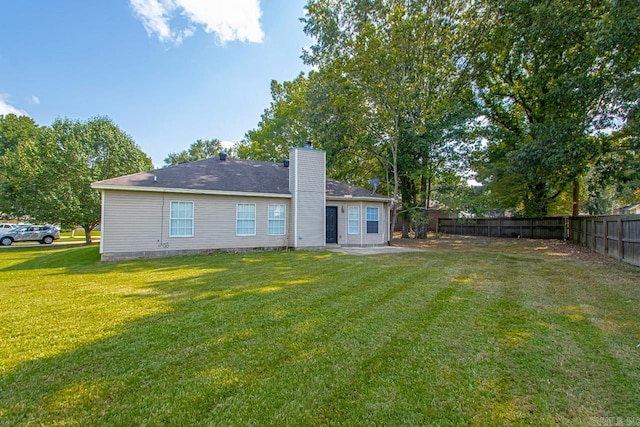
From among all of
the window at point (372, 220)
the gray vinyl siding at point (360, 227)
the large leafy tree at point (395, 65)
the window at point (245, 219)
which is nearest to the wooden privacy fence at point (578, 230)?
the window at point (372, 220)

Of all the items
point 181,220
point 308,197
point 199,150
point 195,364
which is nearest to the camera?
point 195,364

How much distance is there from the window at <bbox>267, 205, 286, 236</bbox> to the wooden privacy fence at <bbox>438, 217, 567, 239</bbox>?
31.4 ft

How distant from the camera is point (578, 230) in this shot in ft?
50.8

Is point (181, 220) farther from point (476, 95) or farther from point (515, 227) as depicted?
point (515, 227)

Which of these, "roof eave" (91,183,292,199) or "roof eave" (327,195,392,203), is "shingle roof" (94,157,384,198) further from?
"roof eave" (327,195,392,203)

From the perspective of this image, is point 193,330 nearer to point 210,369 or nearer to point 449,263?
point 210,369

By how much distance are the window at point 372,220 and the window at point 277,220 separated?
4193 millimetres

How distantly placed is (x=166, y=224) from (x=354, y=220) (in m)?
7.97

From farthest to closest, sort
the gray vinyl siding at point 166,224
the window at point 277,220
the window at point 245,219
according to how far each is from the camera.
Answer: the window at point 277,220 → the window at point 245,219 → the gray vinyl siding at point 166,224

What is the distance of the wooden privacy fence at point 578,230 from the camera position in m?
9.02

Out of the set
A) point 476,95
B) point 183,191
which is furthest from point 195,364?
point 476,95

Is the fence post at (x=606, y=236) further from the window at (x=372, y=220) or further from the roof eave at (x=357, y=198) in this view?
the window at (x=372, y=220)

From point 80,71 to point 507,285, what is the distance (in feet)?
68.8

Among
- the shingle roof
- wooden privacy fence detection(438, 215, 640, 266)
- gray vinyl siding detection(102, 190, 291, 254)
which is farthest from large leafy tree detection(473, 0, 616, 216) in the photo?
gray vinyl siding detection(102, 190, 291, 254)
